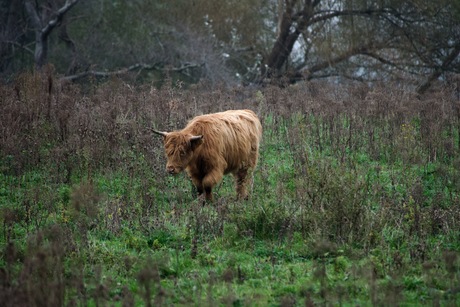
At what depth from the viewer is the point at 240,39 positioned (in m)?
27.1

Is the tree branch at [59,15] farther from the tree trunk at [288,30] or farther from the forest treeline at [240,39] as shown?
the tree trunk at [288,30]

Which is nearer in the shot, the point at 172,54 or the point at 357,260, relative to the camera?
the point at 357,260

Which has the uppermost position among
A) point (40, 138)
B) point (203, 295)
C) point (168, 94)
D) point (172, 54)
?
point (172, 54)

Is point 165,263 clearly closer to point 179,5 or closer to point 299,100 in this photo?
point 299,100

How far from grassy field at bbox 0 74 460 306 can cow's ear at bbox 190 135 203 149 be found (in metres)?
0.75

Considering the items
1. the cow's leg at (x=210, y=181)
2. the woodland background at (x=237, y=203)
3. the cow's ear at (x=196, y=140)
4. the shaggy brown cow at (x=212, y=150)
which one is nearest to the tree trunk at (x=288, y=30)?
the woodland background at (x=237, y=203)

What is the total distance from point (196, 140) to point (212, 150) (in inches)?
14.5

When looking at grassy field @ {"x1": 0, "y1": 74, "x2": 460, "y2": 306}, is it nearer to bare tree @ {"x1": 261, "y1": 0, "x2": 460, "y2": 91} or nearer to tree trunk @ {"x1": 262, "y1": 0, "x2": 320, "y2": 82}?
bare tree @ {"x1": 261, "y1": 0, "x2": 460, "y2": 91}

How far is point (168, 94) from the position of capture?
1362 centimetres

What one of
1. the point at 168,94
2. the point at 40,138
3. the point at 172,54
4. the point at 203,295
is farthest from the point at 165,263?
the point at 172,54

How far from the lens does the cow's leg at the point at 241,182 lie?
30.8ft

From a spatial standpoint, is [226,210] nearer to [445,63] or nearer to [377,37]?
[445,63]

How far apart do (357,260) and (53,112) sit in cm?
715

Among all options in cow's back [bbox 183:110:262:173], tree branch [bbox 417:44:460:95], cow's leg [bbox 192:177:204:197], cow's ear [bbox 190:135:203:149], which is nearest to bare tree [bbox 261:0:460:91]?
tree branch [bbox 417:44:460:95]
